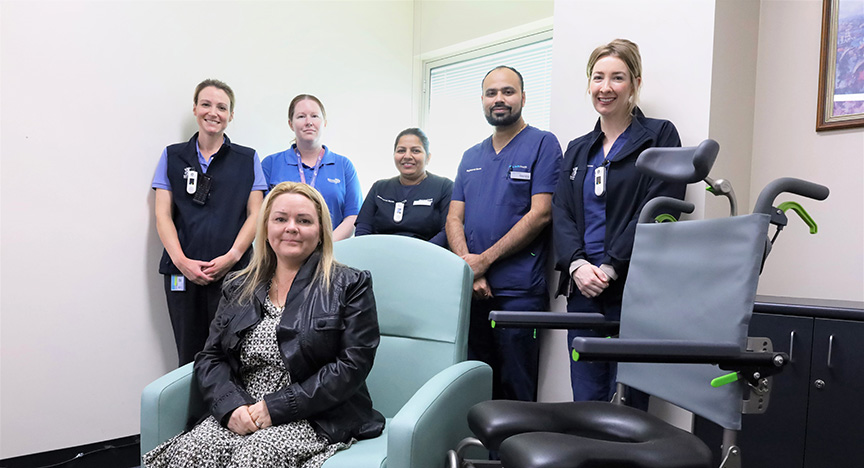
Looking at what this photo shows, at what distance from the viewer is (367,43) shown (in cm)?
402

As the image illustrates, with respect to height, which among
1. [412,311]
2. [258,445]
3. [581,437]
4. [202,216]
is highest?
[202,216]

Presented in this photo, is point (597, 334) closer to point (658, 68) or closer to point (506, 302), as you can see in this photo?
point (506, 302)

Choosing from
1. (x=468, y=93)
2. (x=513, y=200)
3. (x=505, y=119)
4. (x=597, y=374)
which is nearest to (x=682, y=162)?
(x=597, y=374)

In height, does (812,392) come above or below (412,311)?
below

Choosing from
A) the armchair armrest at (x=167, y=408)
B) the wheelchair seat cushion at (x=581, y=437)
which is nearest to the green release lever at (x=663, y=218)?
the wheelchair seat cushion at (x=581, y=437)

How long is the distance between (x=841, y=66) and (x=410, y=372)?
196 cm

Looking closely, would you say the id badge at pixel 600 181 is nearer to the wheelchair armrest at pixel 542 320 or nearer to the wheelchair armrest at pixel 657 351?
the wheelchair armrest at pixel 542 320

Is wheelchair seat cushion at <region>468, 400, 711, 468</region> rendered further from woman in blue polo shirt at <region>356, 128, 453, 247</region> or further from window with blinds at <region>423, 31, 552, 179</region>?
window with blinds at <region>423, 31, 552, 179</region>

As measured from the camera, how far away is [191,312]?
2.84 m

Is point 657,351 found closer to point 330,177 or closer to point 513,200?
point 513,200

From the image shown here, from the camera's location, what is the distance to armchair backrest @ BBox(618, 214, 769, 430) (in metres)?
1.21

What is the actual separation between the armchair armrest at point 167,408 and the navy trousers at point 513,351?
114cm

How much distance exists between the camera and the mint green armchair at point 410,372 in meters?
1.39

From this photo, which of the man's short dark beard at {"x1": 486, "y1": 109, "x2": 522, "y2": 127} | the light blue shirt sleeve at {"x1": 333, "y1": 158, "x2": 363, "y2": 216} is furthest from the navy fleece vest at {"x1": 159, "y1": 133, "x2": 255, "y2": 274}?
the man's short dark beard at {"x1": 486, "y1": 109, "x2": 522, "y2": 127}
